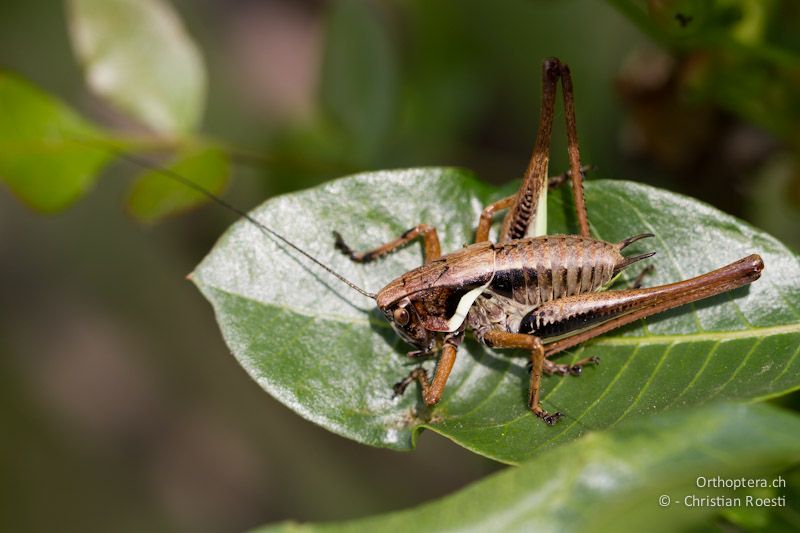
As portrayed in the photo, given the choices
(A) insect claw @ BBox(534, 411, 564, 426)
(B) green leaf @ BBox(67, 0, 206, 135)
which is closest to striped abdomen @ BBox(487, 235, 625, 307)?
(A) insect claw @ BBox(534, 411, 564, 426)

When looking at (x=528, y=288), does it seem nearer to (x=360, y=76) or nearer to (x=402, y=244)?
(x=402, y=244)

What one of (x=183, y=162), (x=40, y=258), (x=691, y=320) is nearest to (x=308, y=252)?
(x=183, y=162)

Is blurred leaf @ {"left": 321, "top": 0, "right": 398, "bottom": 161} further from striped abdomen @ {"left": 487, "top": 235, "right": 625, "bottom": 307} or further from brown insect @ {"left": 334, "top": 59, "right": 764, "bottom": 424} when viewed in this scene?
striped abdomen @ {"left": 487, "top": 235, "right": 625, "bottom": 307}

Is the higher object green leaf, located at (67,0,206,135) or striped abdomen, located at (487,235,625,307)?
green leaf, located at (67,0,206,135)

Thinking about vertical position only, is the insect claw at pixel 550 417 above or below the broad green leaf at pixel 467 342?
below

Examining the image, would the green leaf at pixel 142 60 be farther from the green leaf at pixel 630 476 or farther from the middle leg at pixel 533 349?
the green leaf at pixel 630 476

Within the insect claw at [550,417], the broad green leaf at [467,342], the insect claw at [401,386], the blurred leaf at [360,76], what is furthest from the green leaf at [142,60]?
the insect claw at [550,417]

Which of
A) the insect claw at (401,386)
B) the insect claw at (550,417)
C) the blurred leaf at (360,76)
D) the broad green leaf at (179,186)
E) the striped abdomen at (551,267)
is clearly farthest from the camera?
the blurred leaf at (360,76)
